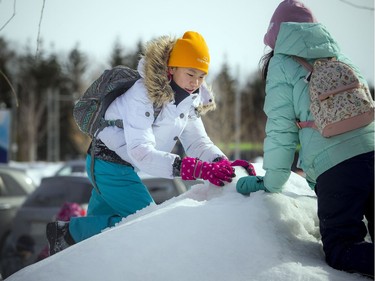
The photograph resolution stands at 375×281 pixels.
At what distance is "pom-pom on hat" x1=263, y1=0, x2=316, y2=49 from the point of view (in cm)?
342

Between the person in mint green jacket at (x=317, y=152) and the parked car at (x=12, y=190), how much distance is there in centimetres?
684

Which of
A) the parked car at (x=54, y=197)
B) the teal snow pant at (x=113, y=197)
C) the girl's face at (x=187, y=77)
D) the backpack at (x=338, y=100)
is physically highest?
the backpack at (x=338, y=100)

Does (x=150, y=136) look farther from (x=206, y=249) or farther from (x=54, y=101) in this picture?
(x=54, y=101)

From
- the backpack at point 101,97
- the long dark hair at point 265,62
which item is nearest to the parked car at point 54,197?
the backpack at point 101,97

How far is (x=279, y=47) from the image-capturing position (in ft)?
10.6

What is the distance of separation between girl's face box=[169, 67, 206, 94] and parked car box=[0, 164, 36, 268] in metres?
6.18

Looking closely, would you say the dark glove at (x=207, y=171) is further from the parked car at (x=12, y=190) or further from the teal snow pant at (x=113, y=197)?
the parked car at (x=12, y=190)

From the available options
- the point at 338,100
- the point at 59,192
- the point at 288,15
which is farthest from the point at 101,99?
the point at 59,192

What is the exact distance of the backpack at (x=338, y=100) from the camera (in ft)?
9.74

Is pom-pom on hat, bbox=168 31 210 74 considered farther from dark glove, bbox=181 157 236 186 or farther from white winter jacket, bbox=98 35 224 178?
dark glove, bbox=181 157 236 186

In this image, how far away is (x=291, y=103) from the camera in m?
3.20

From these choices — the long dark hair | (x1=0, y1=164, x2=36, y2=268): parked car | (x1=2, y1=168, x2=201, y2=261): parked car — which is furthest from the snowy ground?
(x1=0, y1=164, x2=36, y2=268): parked car

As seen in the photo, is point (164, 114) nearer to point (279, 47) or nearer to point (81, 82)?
point (279, 47)

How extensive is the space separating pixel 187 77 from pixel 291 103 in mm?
900
